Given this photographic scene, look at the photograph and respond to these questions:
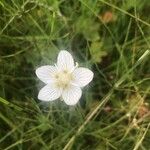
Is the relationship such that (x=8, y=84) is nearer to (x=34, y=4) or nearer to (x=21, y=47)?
(x=21, y=47)

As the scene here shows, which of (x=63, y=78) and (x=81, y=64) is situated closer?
(x=63, y=78)

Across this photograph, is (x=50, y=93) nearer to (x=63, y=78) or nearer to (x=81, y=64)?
(x=63, y=78)

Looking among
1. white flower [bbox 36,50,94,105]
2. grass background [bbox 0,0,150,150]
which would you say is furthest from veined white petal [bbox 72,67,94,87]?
grass background [bbox 0,0,150,150]

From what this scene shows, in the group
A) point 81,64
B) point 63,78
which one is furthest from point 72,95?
point 81,64

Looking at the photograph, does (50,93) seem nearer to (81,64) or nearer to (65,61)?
(65,61)

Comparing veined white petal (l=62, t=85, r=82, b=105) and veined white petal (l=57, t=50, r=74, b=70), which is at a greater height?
veined white petal (l=57, t=50, r=74, b=70)

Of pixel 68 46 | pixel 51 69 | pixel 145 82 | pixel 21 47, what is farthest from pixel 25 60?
pixel 145 82

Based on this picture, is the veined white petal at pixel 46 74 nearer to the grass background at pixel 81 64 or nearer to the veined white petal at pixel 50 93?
the veined white petal at pixel 50 93

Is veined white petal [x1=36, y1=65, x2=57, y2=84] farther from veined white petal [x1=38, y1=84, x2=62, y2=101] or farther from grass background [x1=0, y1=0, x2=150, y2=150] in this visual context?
grass background [x1=0, y1=0, x2=150, y2=150]
